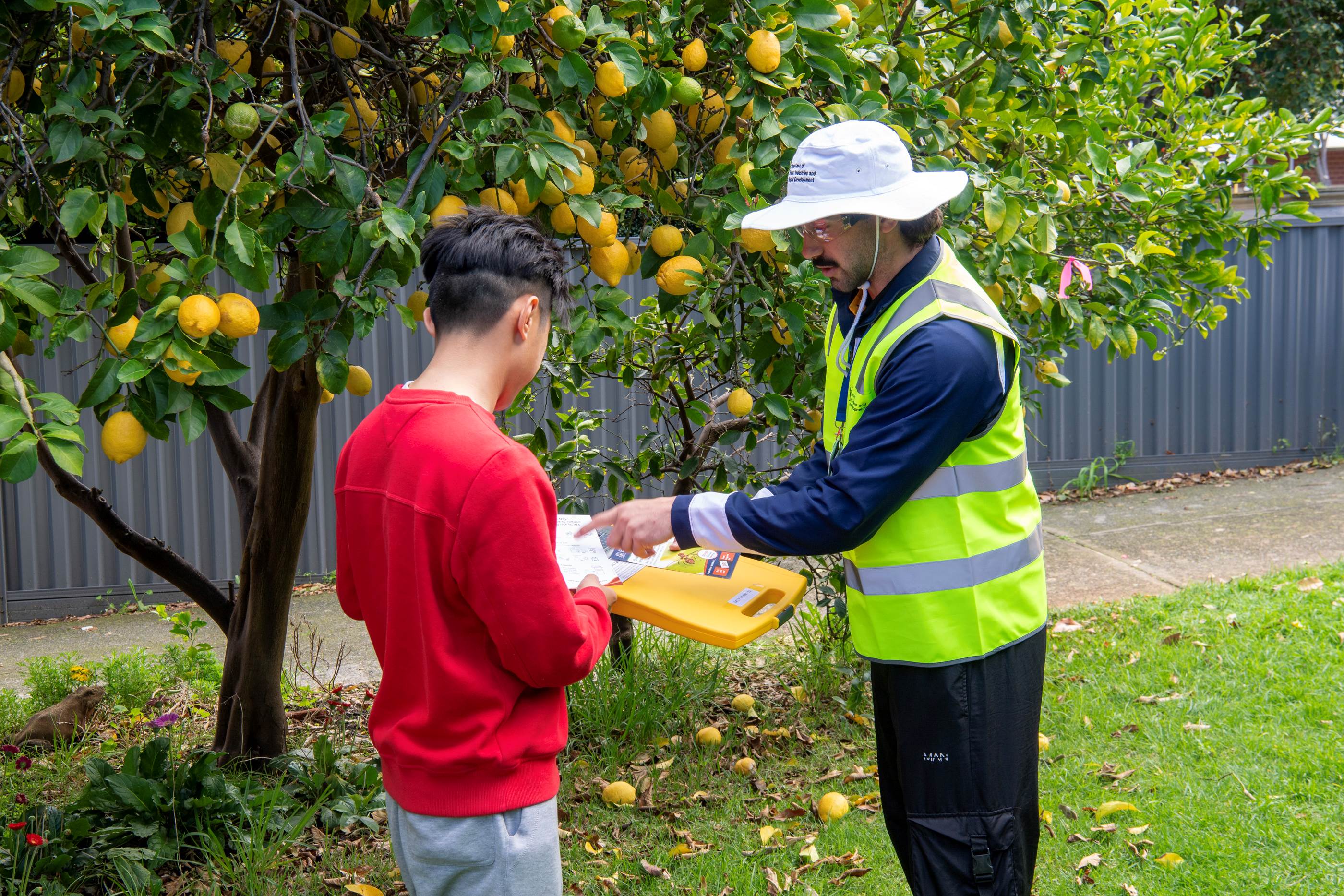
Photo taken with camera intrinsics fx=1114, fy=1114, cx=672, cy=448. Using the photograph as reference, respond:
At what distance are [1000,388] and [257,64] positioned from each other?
1.93 m

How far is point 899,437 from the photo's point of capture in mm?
2150

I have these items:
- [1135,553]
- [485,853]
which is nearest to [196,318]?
[485,853]

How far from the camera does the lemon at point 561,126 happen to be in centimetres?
239

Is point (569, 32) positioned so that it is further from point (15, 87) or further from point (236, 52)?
point (15, 87)

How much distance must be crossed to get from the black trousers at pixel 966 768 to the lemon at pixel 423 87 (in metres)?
1.80

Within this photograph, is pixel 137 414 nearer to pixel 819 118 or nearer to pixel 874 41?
pixel 819 118

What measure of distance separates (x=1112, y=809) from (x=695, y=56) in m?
2.68

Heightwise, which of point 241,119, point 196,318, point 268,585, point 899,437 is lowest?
point 268,585


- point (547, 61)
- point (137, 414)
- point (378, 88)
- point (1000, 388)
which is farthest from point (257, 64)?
point (1000, 388)

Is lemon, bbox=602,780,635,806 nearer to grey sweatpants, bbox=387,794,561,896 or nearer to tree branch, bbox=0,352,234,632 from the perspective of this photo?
tree branch, bbox=0,352,234,632

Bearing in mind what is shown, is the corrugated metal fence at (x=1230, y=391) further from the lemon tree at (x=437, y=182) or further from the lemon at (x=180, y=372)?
the lemon at (x=180, y=372)

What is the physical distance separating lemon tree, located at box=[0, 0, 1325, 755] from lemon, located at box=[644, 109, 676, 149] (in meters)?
0.01

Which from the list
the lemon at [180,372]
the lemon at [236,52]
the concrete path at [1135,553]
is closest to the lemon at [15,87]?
the lemon at [236,52]

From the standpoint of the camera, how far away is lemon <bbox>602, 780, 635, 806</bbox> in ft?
12.3
